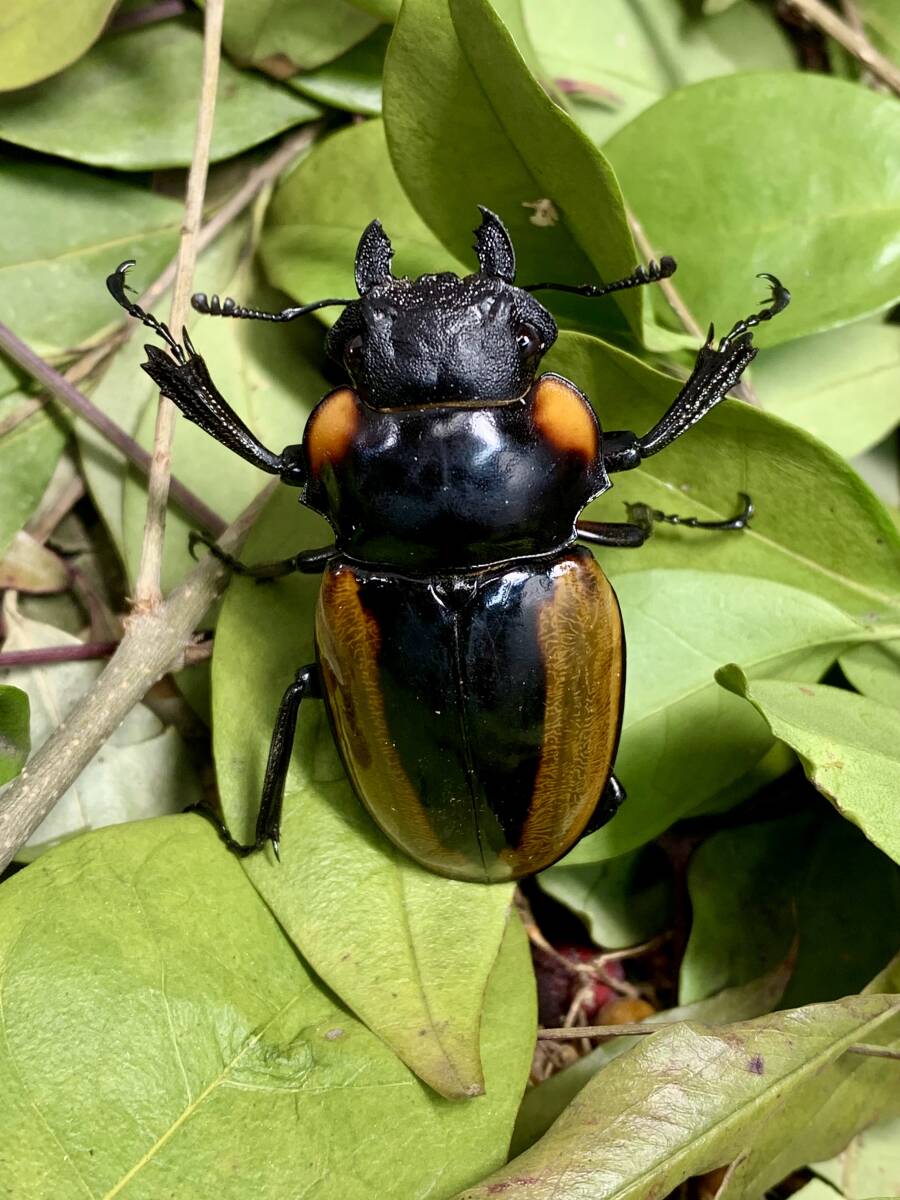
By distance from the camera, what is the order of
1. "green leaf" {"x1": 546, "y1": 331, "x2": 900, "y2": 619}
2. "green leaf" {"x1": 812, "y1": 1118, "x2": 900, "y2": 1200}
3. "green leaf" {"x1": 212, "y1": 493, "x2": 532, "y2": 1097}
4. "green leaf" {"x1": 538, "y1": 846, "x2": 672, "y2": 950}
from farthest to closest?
"green leaf" {"x1": 538, "y1": 846, "x2": 672, "y2": 950} < "green leaf" {"x1": 812, "y1": 1118, "x2": 900, "y2": 1200} < "green leaf" {"x1": 546, "y1": 331, "x2": 900, "y2": 619} < "green leaf" {"x1": 212, "y1": 493, "x2": 532, "y2": 1097}

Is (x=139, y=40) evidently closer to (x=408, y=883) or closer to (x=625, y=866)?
(x=408, y=883)

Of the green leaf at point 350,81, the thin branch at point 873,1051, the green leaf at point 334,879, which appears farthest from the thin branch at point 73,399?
the thin branch at point 873,1051

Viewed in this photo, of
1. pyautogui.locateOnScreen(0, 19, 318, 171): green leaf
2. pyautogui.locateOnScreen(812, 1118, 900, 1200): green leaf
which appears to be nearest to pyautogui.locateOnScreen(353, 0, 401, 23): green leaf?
pyautogui.locateOnScreen(0, 19, 318, 171): green leaf

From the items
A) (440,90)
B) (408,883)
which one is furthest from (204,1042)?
(440,90)

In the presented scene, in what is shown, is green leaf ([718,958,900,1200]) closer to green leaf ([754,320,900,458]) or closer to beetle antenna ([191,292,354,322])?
green leaf ([754,320,900,458])

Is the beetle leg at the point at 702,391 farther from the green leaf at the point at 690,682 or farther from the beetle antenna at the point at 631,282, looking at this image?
the green leaf at the point at 690,682

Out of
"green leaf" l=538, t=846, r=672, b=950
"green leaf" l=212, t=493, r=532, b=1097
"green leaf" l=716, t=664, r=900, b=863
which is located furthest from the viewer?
"green leaf" l=538, t=846, r=672, b=950

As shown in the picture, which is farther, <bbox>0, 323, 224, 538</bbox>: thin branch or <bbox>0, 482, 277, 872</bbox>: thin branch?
<bbox>0, 323, 224, 538</bbox>: thin branch
